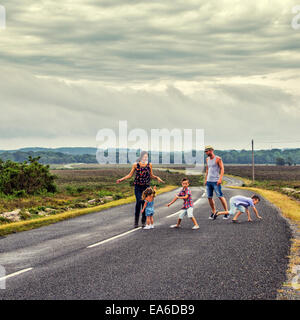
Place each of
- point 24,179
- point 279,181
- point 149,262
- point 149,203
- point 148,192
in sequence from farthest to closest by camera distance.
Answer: point 279,181
point 24,179
point 149,203
point 148,192
point 149,262

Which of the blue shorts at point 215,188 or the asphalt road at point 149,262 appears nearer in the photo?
the asphalt road at point 149,262

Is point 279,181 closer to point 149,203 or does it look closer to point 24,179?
point 24,179

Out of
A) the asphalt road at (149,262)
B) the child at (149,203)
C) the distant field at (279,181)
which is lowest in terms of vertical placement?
the distant field at (279,181)

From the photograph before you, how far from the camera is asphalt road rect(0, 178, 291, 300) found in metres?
6.17

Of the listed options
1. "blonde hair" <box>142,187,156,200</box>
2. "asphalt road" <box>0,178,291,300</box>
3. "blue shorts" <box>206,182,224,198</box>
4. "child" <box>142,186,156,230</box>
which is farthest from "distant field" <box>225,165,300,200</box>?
"asphalt road" <box>0,178,291,300</box>

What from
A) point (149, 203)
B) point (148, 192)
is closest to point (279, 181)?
point (149, 203)

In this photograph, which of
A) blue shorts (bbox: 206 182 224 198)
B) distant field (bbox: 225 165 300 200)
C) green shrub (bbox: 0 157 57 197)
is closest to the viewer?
blue shorts (bbox: 206 182 224 198)

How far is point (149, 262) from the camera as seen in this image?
316 inches

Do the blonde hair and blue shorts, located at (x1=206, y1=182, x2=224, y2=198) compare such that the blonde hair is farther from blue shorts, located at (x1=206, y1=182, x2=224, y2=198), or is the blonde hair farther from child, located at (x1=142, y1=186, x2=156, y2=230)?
blue shorts, located at (x1=206, y1=182, x2=224, y2=198)

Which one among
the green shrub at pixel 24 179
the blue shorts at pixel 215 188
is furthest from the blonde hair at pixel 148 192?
the green shrub at pixel 24 179

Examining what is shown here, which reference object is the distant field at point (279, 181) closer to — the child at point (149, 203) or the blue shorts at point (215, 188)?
the blue shorts at point (215, 188)

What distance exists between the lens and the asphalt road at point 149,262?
6.17 metres
